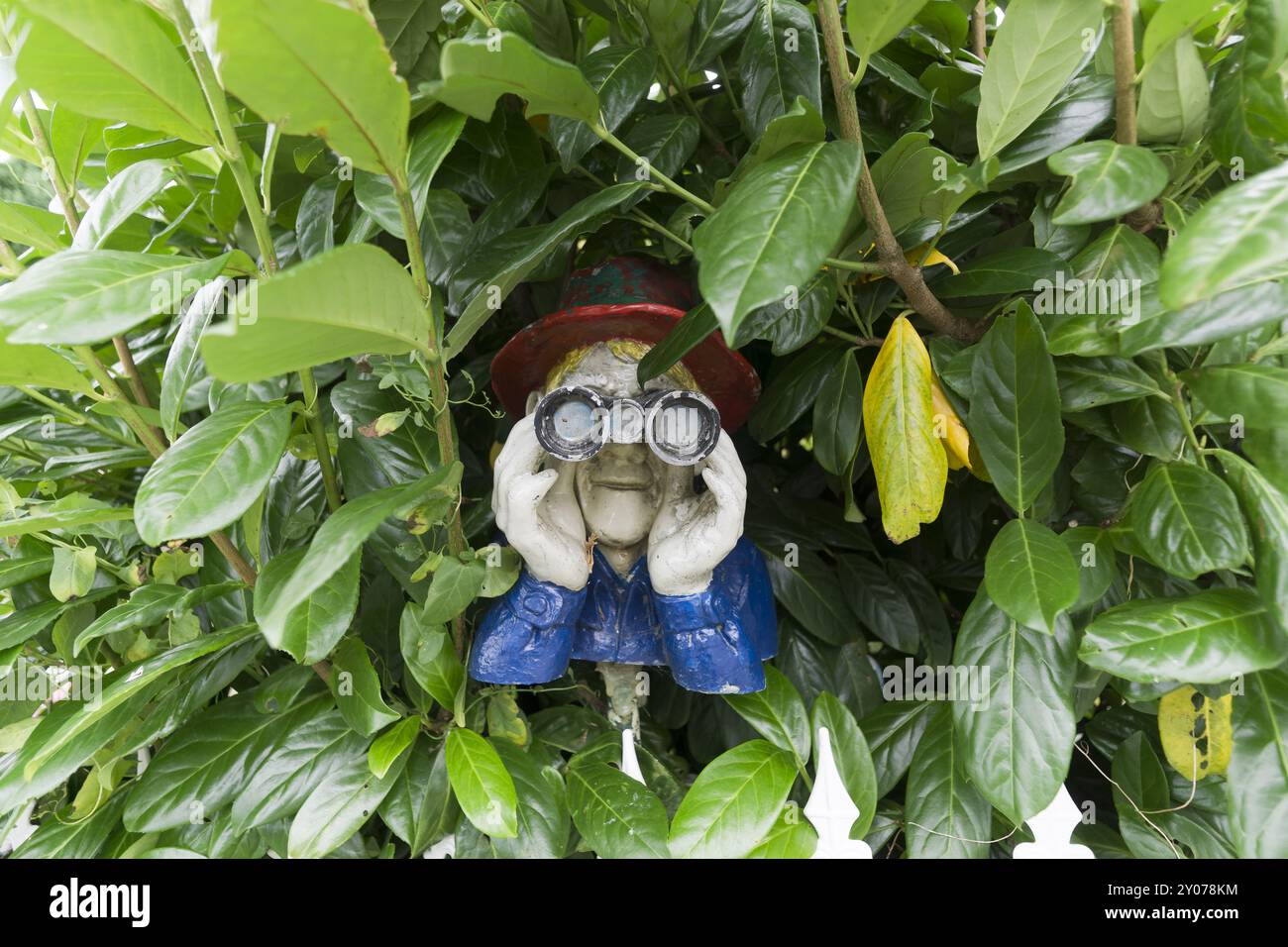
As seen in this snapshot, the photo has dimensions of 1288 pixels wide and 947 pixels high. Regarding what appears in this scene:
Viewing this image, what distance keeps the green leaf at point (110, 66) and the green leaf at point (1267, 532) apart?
87cm

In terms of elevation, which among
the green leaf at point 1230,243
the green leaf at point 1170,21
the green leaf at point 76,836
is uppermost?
the green leaf at point 1170,21

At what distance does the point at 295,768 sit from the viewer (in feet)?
2.69

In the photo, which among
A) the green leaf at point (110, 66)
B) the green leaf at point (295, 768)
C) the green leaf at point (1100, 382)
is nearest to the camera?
the green leaf at point (110, 66)

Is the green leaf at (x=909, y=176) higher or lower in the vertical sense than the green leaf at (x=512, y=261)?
higher

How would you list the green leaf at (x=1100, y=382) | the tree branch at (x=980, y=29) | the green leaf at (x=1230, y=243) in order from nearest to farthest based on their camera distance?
the green leaf at (x=1230, y=243) < the green leaf at (x=1100, y=382) < the tree branch at (x=980, y=29)

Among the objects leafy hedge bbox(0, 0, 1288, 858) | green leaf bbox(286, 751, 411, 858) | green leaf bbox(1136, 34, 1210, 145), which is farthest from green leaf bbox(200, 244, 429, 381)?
green leaf bbox(1136, 34, 1210, 145)

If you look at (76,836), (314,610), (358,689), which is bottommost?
(76,836)

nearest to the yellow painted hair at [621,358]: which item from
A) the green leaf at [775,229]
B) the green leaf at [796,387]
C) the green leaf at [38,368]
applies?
the green leaf at [796,387]

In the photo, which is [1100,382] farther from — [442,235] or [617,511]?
[442,235]

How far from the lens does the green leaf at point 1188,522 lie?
0.64m

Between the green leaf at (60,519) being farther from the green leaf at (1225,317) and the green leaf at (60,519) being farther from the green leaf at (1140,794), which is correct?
the green leaf at (1140,794)

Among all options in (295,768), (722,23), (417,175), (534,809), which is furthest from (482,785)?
(722,23)

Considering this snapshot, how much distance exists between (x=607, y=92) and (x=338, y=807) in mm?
686
